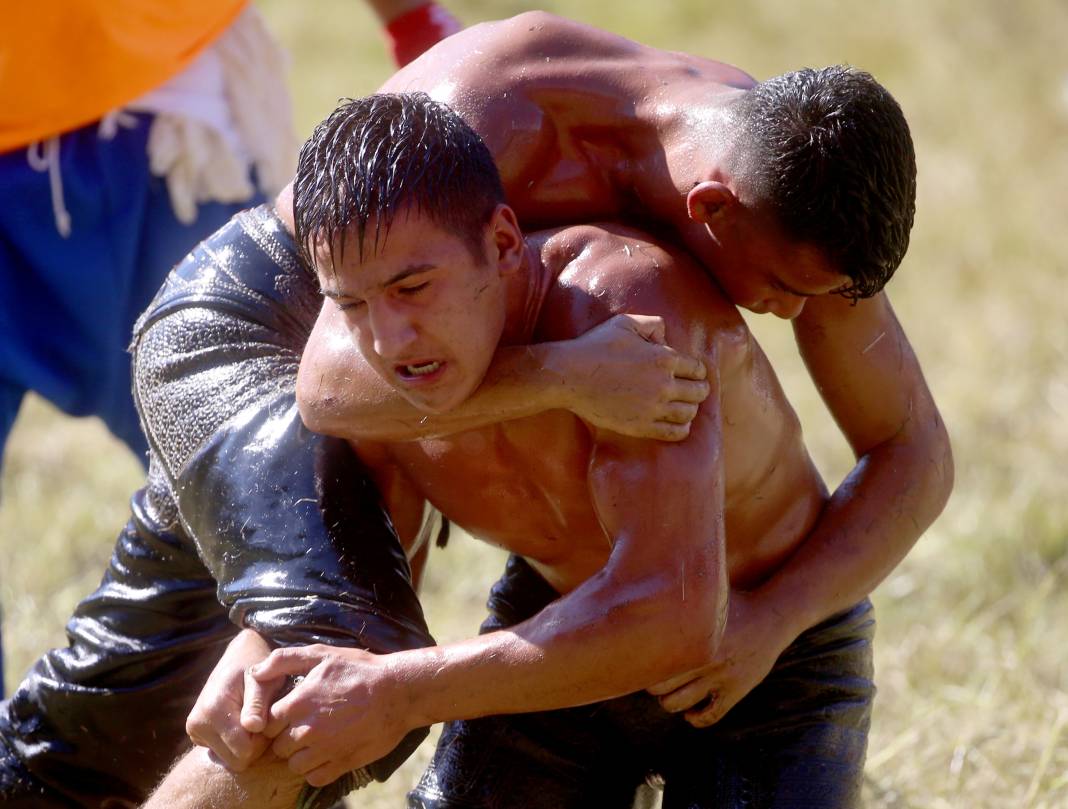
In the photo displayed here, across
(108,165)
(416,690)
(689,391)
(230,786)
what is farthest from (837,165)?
(108,165)

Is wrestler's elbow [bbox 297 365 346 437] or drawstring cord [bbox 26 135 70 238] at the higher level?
wrestler's elbow [bbox 297 365 346 437]

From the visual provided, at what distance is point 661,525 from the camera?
2.16 meters

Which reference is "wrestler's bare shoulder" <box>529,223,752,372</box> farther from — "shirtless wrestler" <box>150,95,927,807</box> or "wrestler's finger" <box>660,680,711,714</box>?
"wrestler's finger" <box>660,680,711,714</box>

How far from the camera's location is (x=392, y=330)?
2135 mm

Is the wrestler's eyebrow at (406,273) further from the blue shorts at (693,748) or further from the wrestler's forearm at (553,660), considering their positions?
the blue shorts at (693,748)

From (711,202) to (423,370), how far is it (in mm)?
474

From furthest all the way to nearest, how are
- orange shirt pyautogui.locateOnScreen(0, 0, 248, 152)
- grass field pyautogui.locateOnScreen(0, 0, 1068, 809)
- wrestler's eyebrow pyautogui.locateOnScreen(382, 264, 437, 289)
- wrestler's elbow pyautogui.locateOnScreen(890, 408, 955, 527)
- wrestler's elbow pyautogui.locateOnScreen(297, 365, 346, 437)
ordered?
grass field pyautogui.locateOnScreen(0, 0, 1068, 809)
orange shirt pyautogui.locateOnScreen(0, 0, 248, 152)
wrestler's elbow pyautogui.locateOnScreen(890, 408, 955, 527)
wrestler's elbow pyautogui.locateOnScreen(297, 365, 346, 437)
wrestler's eyebrow pyautogui.locateOnScreen(382, 264, 437, 289)

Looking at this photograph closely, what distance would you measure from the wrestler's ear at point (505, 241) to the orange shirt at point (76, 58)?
136cm

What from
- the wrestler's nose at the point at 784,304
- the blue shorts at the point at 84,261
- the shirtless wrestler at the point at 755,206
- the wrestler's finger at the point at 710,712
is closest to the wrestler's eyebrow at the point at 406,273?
the shirtless wrestler at the point at 755,206

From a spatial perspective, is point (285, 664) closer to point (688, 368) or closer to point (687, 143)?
point (688, 368)

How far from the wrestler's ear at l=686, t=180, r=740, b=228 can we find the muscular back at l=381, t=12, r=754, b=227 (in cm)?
6

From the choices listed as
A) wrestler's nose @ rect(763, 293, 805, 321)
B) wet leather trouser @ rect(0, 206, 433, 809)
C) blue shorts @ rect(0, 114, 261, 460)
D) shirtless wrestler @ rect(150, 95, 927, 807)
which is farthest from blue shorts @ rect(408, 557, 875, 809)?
blue shorts @ rect(0, 114, 261, 460)

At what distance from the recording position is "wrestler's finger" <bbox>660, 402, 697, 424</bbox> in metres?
2.16

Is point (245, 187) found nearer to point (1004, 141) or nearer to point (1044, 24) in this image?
point (1004, 141)
